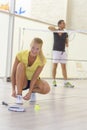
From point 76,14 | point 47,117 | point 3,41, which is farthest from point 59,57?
point 76,14

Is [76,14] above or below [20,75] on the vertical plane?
above

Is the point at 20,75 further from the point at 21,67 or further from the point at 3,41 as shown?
the point at 3,41

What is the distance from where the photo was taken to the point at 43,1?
995 cm

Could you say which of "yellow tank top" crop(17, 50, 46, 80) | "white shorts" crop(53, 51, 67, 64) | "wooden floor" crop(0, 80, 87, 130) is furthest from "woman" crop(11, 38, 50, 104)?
"white shorts" crop(53, 51, 67, 64)

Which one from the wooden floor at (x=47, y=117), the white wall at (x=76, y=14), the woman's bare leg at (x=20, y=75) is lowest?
the wooden floor at (x=47, y=117)

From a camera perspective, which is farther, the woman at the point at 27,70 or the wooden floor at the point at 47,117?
the woman at the point at 27,70

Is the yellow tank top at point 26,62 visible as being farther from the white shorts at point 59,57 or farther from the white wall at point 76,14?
the white wall at point 76,14

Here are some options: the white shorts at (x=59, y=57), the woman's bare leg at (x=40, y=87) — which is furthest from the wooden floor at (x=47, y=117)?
the white shorts at (x=59, y=57)

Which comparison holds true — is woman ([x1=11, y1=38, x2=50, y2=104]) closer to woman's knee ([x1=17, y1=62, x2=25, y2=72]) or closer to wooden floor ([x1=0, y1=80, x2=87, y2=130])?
woman's knee ([x1=17, y1=62, x2=25, y2=72])

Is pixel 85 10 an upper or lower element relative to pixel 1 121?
upper

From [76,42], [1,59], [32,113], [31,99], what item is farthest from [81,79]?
[32,113]

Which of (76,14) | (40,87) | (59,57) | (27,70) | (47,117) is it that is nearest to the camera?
(47,117)

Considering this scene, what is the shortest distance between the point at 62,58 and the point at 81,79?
3.04m

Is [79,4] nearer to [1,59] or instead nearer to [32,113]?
[1,59]
